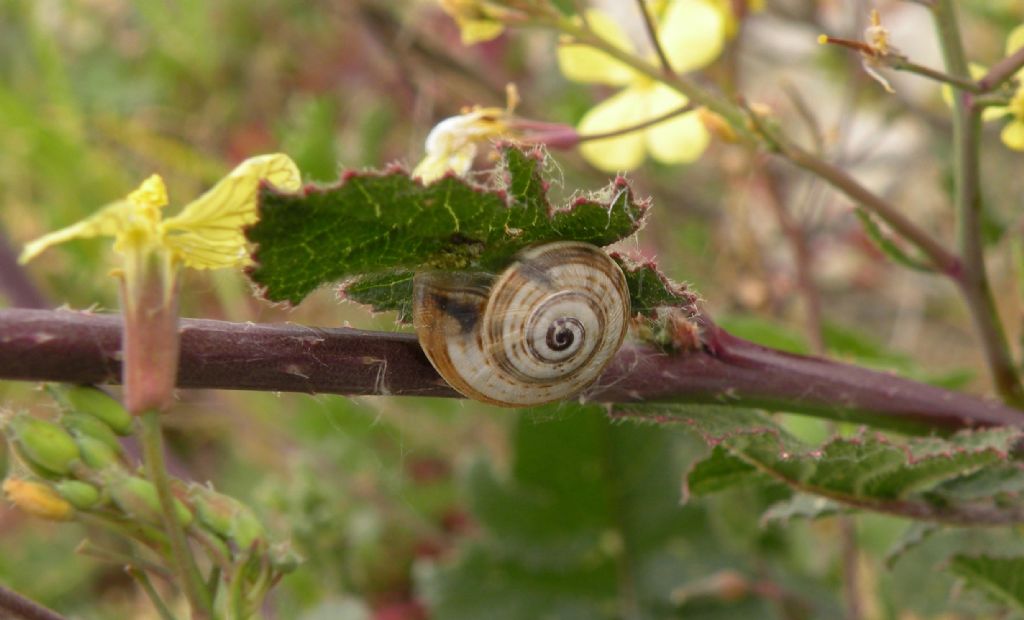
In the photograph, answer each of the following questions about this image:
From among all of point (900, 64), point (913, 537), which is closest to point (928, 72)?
point (900, 64)

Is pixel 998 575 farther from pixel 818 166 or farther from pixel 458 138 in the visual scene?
pixel 458 138

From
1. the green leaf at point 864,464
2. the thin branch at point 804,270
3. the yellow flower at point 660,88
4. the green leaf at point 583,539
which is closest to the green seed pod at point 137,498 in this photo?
the green leaf at point 864,464

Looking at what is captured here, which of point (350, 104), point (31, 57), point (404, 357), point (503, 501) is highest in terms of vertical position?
point (31, 57)

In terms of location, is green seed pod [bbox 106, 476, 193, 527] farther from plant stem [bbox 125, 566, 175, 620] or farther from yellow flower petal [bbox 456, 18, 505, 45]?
yellow flower petal [bbox 456, 18, 505, 45]

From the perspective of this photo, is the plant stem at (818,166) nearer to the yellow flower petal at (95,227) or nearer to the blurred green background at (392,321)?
the blurred green background at (392,321)

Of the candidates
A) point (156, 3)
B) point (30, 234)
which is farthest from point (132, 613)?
point (156, 3)

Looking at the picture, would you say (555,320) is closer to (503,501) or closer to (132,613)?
(503,501)
